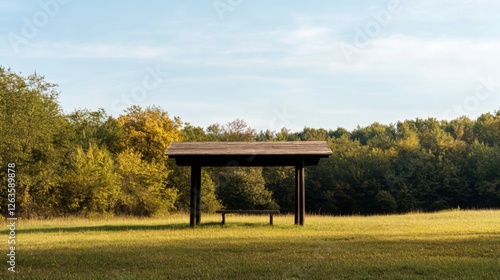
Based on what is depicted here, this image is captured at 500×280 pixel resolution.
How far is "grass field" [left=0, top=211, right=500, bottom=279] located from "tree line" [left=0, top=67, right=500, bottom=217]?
60.0ft

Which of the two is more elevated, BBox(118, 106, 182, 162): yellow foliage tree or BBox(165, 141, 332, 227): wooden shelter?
BBox(118, 106, 182, 162): yellow foliage tree

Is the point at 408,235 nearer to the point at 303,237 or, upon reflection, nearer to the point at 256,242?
the point at 303,237

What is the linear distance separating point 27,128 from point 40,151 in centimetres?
209

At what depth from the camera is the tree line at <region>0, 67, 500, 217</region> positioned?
35406 mm

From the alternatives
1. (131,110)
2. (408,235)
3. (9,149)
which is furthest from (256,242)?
(131,110)

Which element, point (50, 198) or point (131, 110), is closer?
point (50, 198)

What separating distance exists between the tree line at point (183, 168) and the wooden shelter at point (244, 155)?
1544cm

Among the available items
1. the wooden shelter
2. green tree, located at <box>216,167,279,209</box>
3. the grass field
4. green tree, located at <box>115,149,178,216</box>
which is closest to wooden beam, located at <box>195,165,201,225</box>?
the wooden shelter

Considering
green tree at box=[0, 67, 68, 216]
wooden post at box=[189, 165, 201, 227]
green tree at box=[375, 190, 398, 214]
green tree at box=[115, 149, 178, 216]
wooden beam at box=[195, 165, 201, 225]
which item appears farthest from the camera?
green tree at box=[375, 190, 398, 214]

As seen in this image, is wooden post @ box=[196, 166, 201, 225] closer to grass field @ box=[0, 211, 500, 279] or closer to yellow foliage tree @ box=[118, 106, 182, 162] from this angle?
grass field @ box=[0, 211, 500, 279]

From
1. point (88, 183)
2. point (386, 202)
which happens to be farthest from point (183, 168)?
point (386, 202)

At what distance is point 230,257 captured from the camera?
12.0 metres

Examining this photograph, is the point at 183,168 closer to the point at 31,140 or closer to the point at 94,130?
the point at 94,130

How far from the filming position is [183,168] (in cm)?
5006
